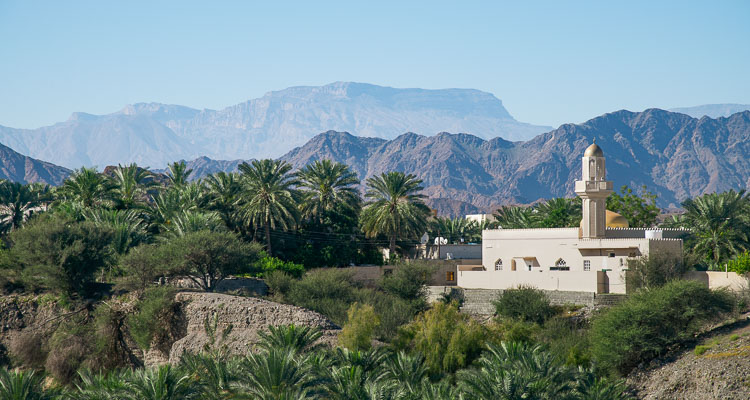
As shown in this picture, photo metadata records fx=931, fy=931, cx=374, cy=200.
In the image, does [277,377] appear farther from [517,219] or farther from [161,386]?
[517,219]

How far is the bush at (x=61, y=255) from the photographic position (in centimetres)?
4684

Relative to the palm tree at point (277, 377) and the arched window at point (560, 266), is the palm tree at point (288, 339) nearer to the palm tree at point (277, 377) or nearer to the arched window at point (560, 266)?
the palm tree at point (277, 377)

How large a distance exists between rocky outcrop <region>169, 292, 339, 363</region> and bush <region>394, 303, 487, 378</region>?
4.02m

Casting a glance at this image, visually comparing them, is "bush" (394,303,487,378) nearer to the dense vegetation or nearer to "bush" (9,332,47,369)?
the dense vegetation

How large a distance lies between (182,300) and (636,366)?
2079cm

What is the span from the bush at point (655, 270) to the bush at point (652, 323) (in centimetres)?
544

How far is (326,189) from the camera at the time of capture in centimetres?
6775

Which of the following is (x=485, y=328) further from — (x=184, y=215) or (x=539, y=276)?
(x=184, y=215)

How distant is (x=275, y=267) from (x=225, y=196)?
26.4 feet

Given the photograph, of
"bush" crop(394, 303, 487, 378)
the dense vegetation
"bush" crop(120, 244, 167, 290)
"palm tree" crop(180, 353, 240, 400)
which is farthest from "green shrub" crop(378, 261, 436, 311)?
"palm tree" crop(180, 353, 240, 400)

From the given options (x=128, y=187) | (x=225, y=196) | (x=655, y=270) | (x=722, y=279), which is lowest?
(x=722, y=279)

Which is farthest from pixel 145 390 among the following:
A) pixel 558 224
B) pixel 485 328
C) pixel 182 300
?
pixel 558 224

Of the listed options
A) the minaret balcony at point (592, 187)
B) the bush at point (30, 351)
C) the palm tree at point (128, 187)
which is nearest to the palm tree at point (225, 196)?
the palm tree at point (128, 187)

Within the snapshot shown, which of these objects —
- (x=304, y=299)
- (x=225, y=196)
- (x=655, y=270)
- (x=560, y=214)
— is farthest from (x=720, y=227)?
(x=225, y=196)
